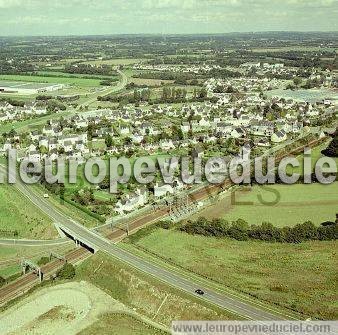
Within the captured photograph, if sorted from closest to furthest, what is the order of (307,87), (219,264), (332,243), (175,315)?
1. (175,315)
2. (219,264)
3. (332,243)
4. (307,87)

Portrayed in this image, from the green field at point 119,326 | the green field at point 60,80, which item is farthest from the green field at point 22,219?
the green field at point 60,80

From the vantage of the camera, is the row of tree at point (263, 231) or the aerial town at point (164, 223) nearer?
the aerial town at point (164, 223)

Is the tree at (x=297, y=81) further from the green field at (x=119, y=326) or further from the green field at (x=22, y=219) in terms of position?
the green field at (x=119, y=326)

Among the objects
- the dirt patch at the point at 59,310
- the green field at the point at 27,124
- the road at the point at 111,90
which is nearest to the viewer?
the dirt patch at the point at 59,310

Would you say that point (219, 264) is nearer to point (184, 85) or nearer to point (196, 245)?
point (196, 245)

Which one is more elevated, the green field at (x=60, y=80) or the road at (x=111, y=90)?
the green field at (x=60, y=80)

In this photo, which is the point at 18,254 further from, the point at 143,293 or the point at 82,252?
the point at 143,293

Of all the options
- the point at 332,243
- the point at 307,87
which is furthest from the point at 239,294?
the point at 307,87
